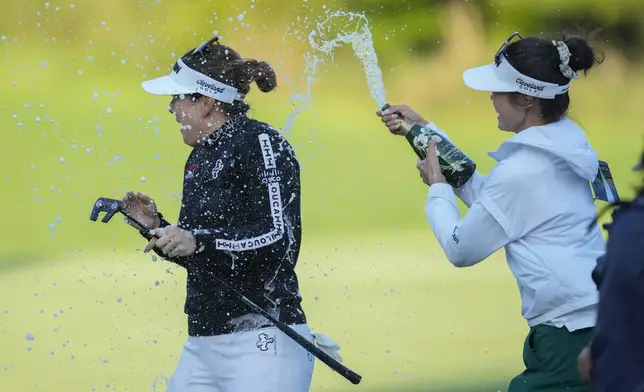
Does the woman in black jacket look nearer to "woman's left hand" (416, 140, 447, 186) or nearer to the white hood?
"woman's left hand" (416, 140, 447, 186)

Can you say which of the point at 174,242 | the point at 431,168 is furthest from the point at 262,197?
the point at 431,168

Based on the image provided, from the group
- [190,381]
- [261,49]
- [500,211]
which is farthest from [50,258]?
[500,211]

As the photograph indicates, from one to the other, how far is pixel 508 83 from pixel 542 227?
48 cm

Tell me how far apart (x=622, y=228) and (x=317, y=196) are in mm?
10260

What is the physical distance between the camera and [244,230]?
378cm

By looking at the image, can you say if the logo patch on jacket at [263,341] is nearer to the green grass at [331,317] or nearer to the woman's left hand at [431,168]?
the woman's left hand at [431,168]

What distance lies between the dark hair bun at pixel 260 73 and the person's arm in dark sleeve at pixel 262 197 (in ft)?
0.95

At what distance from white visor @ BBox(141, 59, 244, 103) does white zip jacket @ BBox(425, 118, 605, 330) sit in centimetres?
90

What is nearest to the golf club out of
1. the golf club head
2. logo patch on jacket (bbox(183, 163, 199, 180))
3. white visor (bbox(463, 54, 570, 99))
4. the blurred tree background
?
the golf club head

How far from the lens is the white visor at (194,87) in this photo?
400cm

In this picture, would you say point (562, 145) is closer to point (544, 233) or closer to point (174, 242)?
point (544, 233)

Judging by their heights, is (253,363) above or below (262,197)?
below

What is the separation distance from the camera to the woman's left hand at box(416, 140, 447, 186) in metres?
3.83

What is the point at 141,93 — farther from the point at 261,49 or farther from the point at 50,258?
the point at 50,258
